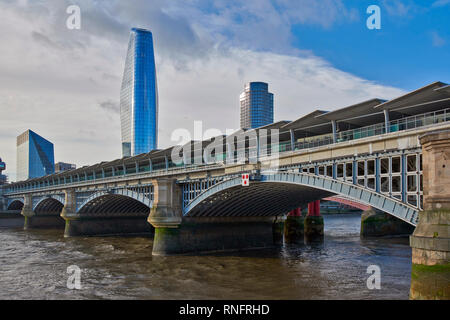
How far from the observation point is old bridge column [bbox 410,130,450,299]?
15.4 metres

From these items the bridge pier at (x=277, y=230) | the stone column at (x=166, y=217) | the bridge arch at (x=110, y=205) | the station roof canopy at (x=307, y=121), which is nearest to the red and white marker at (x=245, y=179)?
the station roof canopy at (x=307, y=121)

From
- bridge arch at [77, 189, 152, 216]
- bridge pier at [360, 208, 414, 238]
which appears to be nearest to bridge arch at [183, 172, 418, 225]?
bridge pier at [360, 208, 414, 238]

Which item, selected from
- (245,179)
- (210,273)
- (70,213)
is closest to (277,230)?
(245,179)

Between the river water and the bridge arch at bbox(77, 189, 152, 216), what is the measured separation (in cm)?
1231

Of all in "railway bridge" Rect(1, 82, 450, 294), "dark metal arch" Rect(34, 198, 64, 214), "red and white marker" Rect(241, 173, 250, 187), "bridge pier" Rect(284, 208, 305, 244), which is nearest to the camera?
"railway bridge" Rect(1, 82, 450, 294)

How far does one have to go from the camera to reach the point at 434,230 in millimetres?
15961

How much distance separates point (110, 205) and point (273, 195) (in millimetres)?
31982

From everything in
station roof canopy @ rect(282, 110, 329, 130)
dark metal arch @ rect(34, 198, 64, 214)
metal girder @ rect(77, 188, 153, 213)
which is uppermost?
station roof canopy @ rect(282, 110, 329, 130)

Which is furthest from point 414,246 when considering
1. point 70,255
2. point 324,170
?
point 70,255

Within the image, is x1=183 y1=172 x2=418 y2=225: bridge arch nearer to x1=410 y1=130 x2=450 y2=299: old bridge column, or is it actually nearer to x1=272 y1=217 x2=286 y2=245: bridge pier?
x1=272 y1=217 x2=286 y2=245: bridge pier

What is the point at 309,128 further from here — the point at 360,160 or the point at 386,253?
the point at 386,253

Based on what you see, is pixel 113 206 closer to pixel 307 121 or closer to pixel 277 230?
pixel 277 230

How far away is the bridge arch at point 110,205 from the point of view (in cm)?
5896

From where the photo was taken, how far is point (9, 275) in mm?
31375
